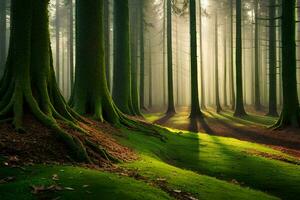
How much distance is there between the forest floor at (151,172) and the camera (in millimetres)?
6609

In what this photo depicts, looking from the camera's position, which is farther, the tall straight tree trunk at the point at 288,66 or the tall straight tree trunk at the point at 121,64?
the tall straight tree trunk at the point at 121,64

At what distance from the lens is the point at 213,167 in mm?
12266

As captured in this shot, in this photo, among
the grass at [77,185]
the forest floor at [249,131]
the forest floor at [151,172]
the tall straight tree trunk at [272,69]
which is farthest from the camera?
the tall straight tree trunk at [272,69]

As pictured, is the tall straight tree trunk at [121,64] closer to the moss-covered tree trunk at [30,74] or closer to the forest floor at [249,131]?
the forest floor at [249,131]

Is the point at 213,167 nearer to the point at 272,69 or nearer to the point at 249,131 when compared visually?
the point at 249,131

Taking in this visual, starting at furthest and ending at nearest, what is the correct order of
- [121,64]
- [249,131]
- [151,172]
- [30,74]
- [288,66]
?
[121,64], [249,131], [288,66], [30,74], [151,172]

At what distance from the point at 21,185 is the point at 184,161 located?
7396mm

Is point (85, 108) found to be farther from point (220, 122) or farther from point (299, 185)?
point (220, 122)

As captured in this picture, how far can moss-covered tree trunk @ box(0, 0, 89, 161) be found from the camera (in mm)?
9641

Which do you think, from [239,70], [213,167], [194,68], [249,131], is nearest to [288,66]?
[249,131]

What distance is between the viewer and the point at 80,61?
15.6m

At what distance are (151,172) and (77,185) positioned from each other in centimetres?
292

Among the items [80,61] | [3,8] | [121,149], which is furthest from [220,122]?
[3,8]

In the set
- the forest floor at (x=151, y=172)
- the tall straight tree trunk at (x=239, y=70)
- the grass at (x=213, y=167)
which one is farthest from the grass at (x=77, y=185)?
the tall straight tree trunk at (x=239, y=70)
